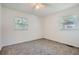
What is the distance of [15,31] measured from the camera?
186cm

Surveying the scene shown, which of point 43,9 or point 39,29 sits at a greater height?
point 43,9

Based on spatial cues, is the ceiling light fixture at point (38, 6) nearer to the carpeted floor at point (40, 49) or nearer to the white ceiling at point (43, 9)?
the white ceiling at point (43, 9)

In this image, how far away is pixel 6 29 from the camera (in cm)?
183

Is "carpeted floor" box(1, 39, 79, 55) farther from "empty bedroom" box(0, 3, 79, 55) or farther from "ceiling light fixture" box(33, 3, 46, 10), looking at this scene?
"ceiling light fixture" box(33, 3, 46, 10)

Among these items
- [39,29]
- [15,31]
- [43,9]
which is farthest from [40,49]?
[43,9]

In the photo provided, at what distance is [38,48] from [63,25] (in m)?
0.60

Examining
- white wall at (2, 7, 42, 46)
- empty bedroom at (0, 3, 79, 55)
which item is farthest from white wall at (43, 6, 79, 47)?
white wall at (2, 7, 42, 46)

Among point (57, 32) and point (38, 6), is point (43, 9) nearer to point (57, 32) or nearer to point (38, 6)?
point (38, 6)

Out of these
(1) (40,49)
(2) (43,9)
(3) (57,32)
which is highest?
(2) (43,9)

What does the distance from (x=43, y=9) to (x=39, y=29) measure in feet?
1.20

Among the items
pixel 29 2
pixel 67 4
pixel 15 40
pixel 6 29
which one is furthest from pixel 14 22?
pixel 67 4

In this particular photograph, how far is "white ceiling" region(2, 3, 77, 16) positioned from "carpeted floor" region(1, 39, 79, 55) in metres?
0.50

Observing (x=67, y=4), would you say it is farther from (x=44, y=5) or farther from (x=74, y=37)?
(x=74, y=37)

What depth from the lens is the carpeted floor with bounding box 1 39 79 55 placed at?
1818mm
